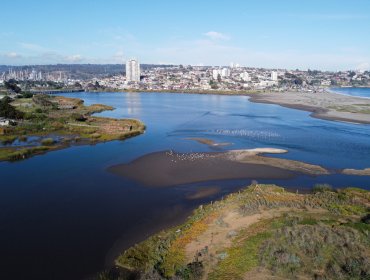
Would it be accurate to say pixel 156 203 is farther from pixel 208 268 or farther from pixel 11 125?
pixel 11 125

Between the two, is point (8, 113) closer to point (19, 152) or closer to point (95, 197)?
point (19, 152)

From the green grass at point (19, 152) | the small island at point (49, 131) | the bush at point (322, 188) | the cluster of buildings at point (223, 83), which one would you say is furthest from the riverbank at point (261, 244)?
the cluster of buildings at point (223, 83)

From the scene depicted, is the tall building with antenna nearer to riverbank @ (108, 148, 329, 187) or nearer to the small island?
the small island

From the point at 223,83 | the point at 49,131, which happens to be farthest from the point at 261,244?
the point at 223,83

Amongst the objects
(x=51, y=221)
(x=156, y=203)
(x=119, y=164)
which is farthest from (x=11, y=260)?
(x=119, y=164)

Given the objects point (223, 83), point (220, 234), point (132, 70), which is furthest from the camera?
point (132, 70)

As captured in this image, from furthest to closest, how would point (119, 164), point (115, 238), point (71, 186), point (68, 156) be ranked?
1. point (68, 156)
2. point (119, 164)
3. point (71, 186)
4. point (115, 238)

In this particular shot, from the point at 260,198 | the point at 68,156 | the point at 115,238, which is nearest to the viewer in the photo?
the point at 115,238

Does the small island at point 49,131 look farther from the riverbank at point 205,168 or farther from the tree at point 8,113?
the riverbank at point 205,168
